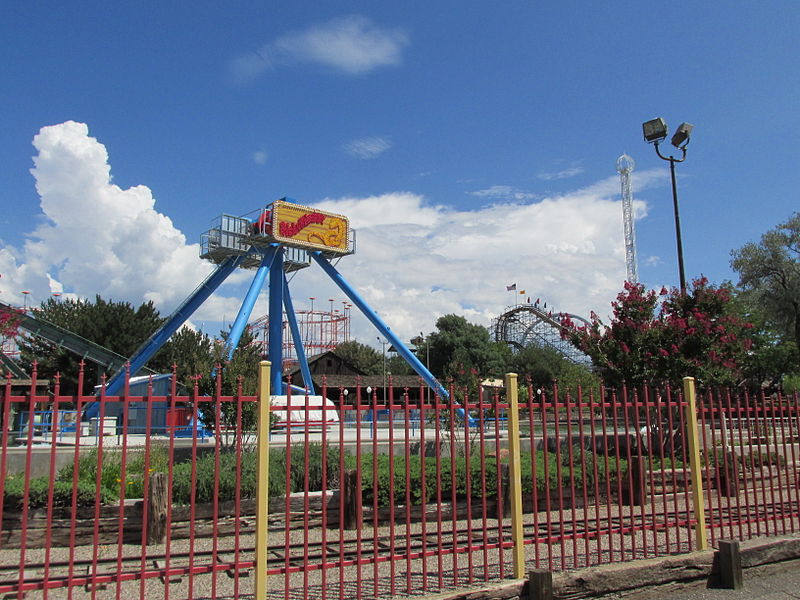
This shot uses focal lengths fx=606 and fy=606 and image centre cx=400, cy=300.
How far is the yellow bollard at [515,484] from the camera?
18.4 feet

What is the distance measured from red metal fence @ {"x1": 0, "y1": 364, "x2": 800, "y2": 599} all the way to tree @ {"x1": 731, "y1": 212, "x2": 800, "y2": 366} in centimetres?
2768

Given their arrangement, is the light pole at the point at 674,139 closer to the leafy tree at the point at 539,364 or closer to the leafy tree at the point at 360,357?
the leafy tree at the point at 539,364

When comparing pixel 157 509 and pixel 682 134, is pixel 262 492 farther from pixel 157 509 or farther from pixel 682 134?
pixel 682 134

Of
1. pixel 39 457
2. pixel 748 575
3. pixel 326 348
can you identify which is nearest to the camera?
pixel 748 575

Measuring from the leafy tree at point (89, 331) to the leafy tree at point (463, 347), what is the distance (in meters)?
27.9

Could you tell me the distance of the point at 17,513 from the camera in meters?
8.23

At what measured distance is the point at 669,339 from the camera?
541 inches

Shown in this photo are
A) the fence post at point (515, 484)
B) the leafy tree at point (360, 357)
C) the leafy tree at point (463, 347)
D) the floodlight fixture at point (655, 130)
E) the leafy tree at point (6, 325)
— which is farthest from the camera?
the leafy tree at point (360, 357)

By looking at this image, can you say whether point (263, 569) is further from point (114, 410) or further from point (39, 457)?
point (114, 410)

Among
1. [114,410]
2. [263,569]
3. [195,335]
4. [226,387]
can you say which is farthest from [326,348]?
[263,569]

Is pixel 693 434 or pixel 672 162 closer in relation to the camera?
pixel 693 434

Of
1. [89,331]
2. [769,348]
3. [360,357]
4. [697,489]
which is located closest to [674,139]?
[697,489]

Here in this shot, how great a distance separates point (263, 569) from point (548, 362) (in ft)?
179

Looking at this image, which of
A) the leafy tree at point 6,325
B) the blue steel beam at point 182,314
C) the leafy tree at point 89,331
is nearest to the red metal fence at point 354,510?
the leafy tree at point 6,325
